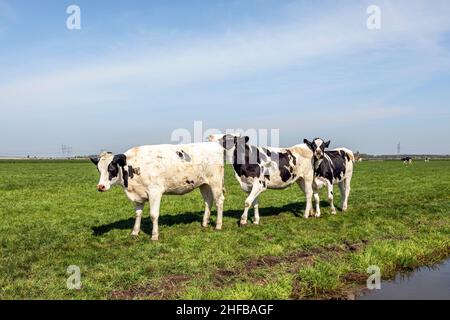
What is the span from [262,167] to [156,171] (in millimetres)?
3656

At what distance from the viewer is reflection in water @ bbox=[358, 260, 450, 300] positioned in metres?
7.06

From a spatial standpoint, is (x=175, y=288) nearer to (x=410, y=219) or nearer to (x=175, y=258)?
(x=175, y=258)

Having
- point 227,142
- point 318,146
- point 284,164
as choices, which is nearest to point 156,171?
point 227,142

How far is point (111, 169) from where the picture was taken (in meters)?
11.3

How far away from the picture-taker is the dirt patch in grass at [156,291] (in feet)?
22.7

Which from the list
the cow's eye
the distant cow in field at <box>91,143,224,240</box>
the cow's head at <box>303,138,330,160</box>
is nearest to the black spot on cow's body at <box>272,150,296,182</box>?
the cow's head at <box>303,138,330,160</box>

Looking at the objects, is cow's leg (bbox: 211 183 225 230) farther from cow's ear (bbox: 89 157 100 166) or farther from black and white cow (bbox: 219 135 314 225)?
cow's ear (bbox: 89 157 100 166)

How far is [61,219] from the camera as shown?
1468 cm

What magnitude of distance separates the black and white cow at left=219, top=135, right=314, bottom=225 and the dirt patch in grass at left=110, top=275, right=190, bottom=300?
565cm

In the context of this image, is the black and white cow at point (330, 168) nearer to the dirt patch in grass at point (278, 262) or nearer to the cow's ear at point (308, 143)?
the cow's ear at point (308, 143)

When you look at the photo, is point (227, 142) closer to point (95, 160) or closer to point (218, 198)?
point (218, 198)

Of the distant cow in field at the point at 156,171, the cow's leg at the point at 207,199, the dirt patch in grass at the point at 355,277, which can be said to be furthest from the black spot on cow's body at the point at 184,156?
the dirt patch in grass at the point at 355,277
